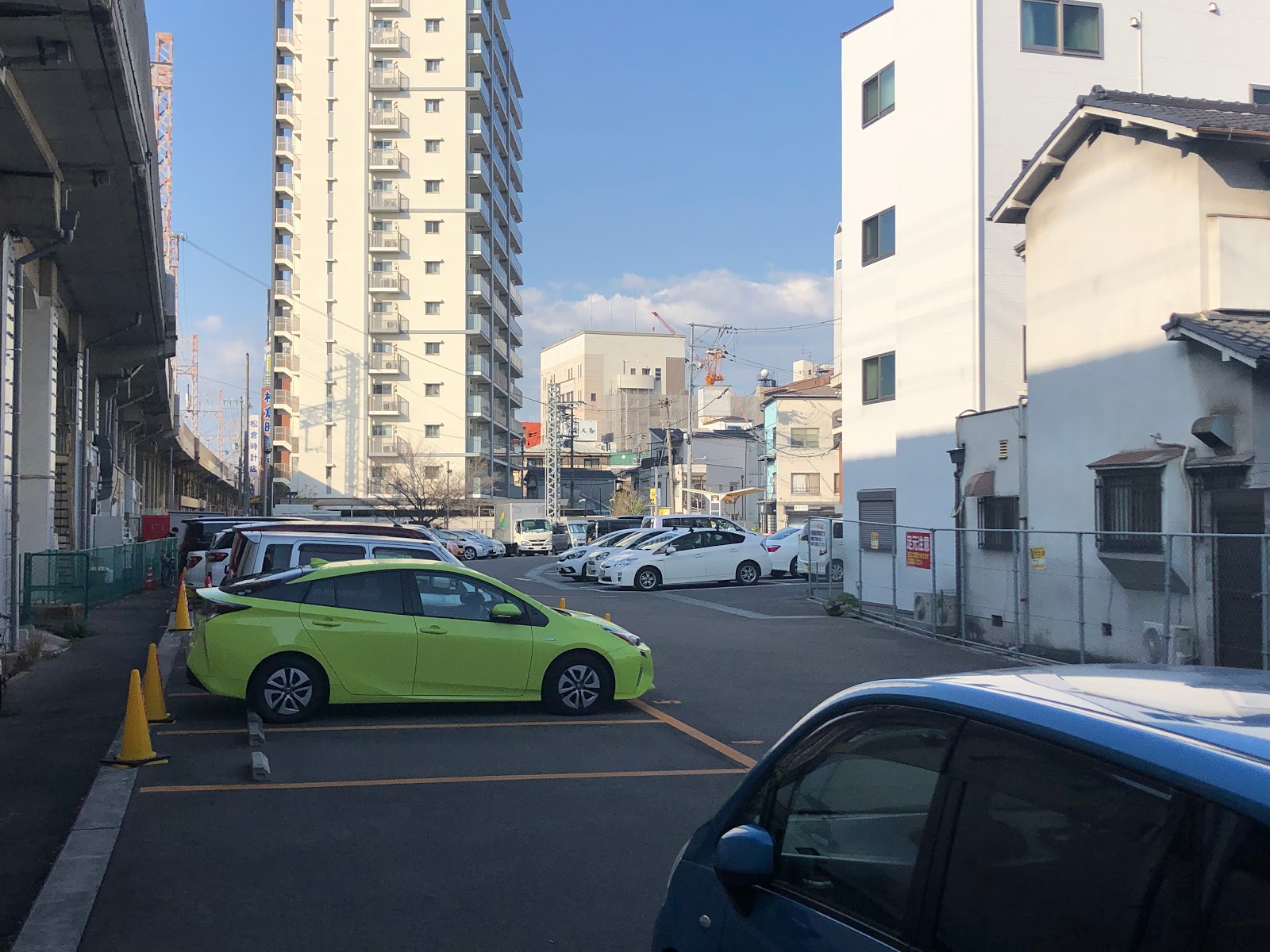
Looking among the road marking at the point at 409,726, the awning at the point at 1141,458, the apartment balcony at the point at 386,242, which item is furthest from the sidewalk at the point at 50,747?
the apartment balcony at the point at 386,242

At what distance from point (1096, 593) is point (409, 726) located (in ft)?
32.5

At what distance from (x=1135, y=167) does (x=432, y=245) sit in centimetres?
6534

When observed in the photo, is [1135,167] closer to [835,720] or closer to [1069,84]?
[1069,84]

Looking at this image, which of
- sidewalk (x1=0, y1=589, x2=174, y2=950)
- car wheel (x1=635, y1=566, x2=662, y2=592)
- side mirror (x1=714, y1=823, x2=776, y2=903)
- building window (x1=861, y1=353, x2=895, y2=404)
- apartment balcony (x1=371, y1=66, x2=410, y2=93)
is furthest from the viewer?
apartment balcony (x1=371, y1=66, x2=410, y2=93)

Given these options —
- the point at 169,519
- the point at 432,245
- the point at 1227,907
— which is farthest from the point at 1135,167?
the point at 432,245

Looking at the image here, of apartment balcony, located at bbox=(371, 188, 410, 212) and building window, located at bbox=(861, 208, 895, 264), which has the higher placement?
apartment balcony, located at bbox=(371, 188, 410, 212)

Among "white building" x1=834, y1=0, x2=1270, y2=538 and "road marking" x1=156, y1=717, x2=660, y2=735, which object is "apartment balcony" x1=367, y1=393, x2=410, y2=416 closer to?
"white building" x1=834, y1=0, x2=1270, y2=538

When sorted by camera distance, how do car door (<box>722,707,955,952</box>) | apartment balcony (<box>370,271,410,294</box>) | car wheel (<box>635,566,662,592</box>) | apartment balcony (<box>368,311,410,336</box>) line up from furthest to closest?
apartment balcony (<box>368,311,410,336</box>) < apartment balcony (<box>370,271,410,294</box>) < car wheel (<box>635,566,662,592</box>) < car door (<box>722,707,955,952</box>)

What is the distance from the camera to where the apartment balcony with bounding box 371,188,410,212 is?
254 ft

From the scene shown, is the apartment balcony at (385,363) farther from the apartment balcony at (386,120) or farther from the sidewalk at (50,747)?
the sidewalk at (50,747)

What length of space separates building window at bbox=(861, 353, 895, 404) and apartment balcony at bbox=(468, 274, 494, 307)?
5437cm

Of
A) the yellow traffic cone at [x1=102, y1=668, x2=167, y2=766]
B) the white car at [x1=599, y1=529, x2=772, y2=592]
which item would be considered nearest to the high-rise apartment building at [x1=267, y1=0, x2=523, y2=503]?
the white car at [x1=599, y1=529, x2=772, y2=592]

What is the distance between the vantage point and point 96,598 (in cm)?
2375

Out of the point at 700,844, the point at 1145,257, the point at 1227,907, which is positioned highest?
the point at 1145,257
